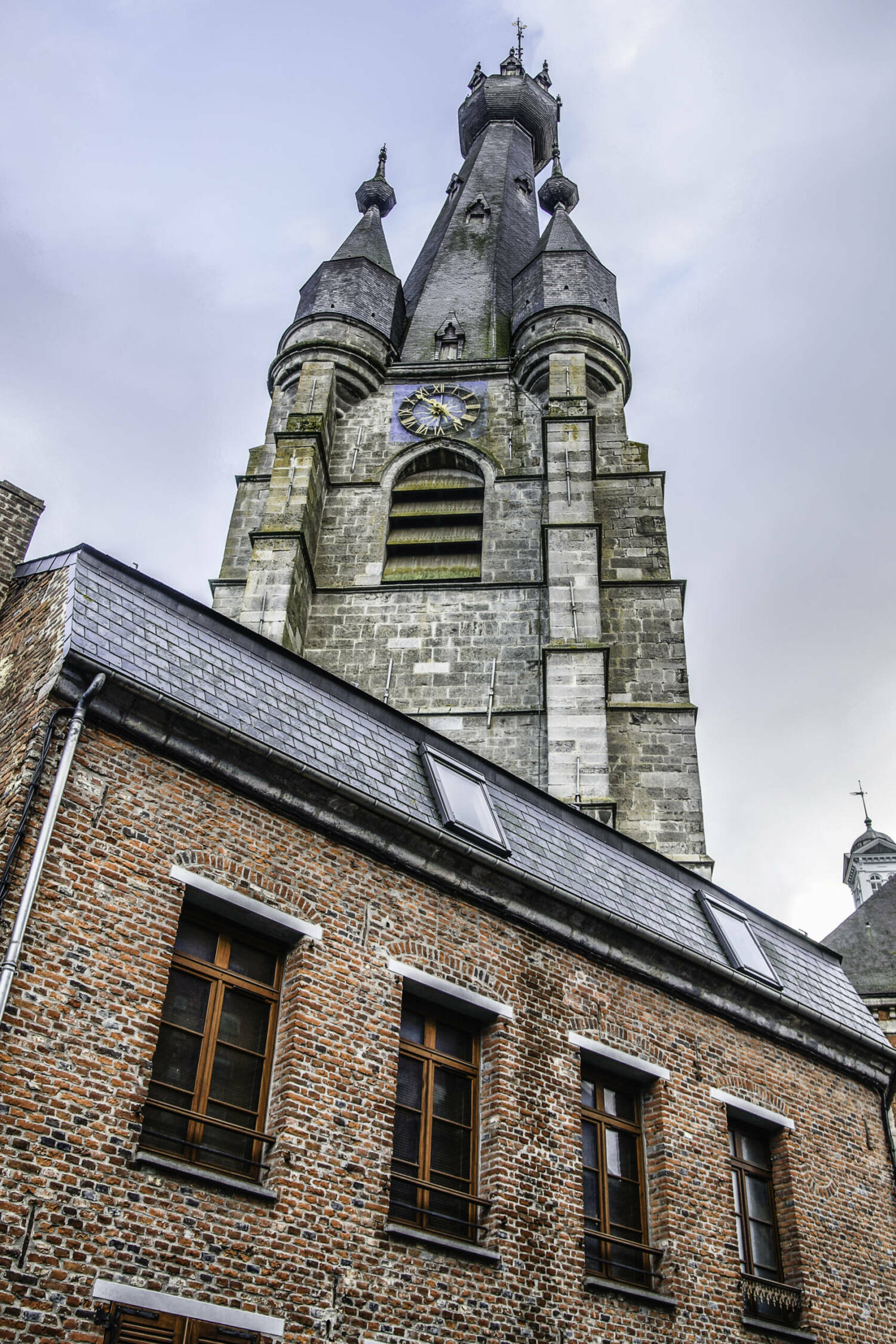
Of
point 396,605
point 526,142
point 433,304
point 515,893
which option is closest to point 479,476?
point 396,605

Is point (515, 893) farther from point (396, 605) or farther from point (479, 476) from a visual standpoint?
point (479, 476)

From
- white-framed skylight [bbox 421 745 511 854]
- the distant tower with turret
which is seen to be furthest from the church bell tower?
the distant tower with turret

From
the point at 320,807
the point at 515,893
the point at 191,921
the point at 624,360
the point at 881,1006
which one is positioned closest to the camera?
the point at 191,921

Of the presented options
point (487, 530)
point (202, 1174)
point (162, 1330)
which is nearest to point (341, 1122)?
point (202, 1174)

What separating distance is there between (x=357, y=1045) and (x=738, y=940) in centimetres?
499

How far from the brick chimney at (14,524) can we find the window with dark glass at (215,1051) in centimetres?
362

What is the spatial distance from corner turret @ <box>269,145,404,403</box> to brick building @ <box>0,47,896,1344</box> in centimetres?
1802

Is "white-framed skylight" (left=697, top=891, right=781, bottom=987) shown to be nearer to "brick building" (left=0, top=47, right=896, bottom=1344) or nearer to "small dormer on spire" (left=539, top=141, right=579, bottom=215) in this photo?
"brick building" (left=0, top=47, right=896, bottom=1344)

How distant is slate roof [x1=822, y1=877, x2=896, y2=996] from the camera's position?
24281 millimetres

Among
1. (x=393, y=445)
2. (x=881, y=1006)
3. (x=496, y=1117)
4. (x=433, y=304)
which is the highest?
(x=433, y=304)

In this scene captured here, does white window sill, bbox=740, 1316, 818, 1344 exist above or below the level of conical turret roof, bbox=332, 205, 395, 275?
below

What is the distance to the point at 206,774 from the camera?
8820 mm

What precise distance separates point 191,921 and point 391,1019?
1597mm

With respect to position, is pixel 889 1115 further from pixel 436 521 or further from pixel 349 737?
pixel 436 521
